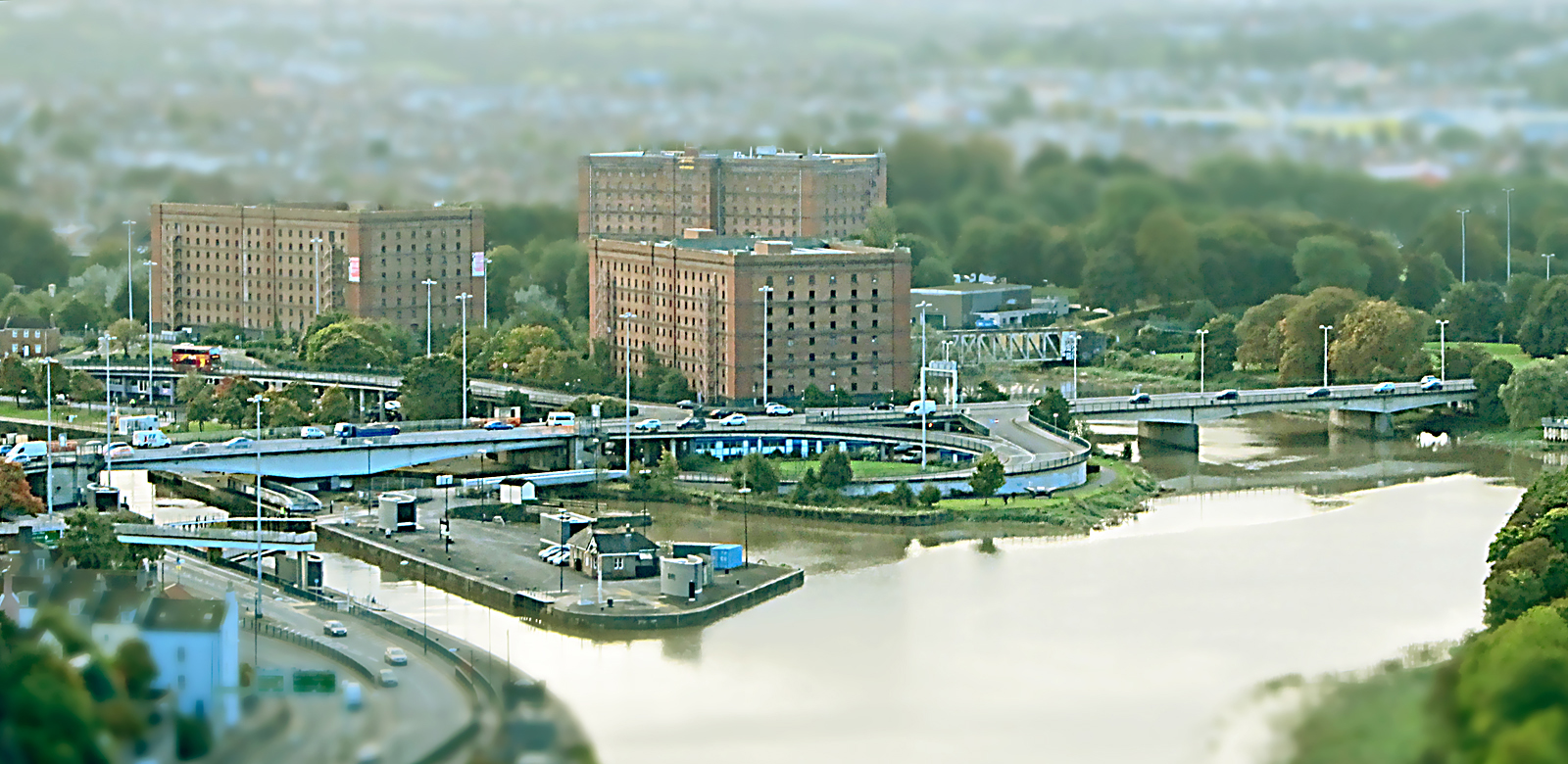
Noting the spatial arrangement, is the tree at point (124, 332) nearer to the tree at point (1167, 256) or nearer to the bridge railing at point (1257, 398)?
the bridge railing at point (1257, 398)

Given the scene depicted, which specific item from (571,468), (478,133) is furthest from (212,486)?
(478,133)

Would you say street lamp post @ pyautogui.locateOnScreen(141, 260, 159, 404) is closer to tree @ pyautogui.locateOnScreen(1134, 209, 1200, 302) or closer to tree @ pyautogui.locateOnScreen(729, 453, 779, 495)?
tree @ pyautogui.locateOnScreen(729, 453, 779, 495)

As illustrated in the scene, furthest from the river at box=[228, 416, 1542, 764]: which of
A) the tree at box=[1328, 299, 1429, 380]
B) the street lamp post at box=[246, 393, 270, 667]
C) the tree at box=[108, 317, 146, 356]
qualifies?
the tree at box=[108, 317, 146, 356]

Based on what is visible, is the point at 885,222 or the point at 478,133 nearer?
the point at 478,133

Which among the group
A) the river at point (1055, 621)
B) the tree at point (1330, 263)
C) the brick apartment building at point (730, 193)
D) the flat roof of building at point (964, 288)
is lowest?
the river at point (1055, 621)

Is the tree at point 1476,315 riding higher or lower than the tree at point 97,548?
higher

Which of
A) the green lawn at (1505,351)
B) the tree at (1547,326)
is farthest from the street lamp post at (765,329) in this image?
the tree at (1547,326)

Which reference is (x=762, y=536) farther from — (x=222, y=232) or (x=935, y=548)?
(x=222, y=232)
